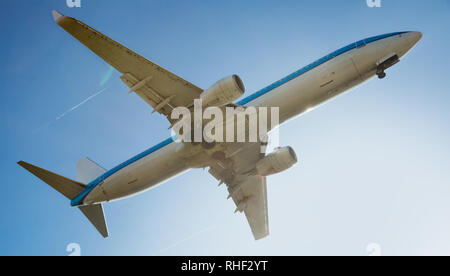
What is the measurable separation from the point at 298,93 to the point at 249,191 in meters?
10.7

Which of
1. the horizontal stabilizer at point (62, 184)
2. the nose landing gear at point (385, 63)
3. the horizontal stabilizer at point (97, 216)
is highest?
the nose landing gear at point (385, 63)

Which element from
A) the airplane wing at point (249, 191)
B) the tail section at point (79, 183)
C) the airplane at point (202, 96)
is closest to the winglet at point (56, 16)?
the airplane at point (202, 96)

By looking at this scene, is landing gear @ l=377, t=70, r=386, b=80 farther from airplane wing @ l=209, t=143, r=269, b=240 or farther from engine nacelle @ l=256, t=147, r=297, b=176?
airplane wing @ l=209, t=143, r=269, b=240

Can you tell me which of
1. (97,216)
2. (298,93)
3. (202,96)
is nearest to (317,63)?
(298,93)

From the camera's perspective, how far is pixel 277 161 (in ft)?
78.9

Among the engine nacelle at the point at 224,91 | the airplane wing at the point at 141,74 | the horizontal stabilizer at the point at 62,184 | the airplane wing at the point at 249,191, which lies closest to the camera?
the engine nacelle at the point at 224,91

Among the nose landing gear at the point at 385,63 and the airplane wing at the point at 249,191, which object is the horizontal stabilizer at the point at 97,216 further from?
the nose landing gear at the point at 385,63

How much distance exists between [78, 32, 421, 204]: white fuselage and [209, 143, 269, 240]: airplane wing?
4089 mm

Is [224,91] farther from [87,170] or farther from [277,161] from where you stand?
[87,170]

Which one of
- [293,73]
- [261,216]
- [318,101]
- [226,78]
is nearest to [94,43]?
[226,78]

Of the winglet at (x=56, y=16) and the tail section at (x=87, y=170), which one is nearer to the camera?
the winglet at (x=56, y=16)

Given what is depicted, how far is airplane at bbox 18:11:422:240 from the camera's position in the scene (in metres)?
20.0

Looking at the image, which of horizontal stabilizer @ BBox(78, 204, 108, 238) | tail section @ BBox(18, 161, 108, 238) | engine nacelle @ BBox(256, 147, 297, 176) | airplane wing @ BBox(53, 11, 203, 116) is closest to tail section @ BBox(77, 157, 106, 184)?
tail section @ BBox(18, 161, 108, 238)

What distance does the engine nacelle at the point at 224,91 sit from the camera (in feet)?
63.4
